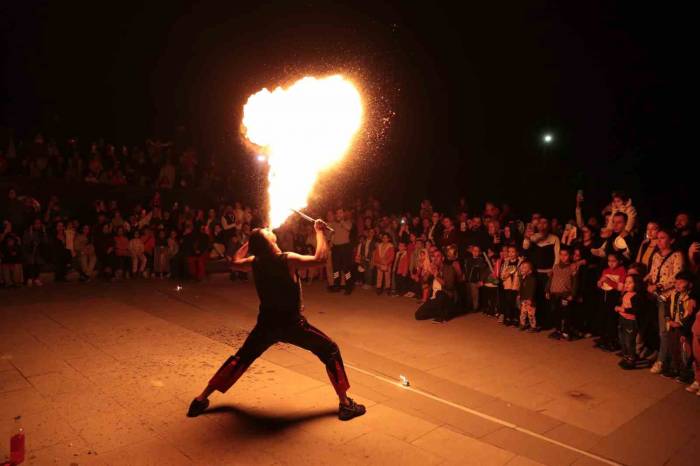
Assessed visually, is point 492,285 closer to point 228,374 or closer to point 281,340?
point 281,340

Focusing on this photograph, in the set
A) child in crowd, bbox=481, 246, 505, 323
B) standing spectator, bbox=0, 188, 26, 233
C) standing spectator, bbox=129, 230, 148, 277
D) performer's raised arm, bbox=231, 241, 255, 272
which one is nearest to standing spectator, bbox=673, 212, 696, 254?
child in crowd, bbox=481, 246, 505, 323

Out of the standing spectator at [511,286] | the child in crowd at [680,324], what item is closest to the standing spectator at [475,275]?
the standing spectator at [511,286]

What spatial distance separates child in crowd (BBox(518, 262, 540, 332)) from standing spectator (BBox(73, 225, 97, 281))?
10.2 metres

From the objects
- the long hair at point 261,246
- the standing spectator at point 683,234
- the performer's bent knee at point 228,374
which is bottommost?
the performer's bent knee at point 228,374

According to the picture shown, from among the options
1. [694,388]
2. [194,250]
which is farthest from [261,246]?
[194,250]

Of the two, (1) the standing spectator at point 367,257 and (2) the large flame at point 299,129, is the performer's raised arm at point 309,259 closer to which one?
(2) the large flame at point 299,129

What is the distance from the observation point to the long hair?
4809 millimetres

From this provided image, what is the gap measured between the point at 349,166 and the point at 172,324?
12.6m

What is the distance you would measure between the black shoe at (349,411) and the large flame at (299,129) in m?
1.97

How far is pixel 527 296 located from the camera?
9078 millimetres

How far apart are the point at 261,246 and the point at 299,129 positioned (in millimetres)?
2468

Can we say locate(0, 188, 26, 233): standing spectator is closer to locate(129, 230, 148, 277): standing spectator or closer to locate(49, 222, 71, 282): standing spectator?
locate(49, 222, 71, 282): standing spectator

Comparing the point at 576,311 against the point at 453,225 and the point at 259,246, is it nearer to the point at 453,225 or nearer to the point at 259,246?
the point at 453,225

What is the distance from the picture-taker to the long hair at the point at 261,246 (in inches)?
189
